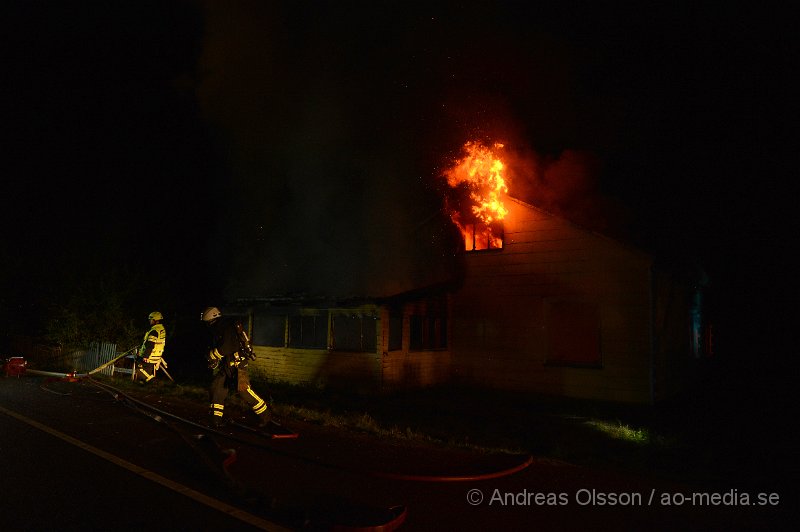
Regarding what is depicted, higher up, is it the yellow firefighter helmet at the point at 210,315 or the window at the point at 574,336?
the yellow firefighter helmet at the point at 210,315

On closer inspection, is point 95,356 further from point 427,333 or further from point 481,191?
point 481,191

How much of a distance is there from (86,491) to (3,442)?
9.00ft

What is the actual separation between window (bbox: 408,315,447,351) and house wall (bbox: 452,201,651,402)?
0.36 m

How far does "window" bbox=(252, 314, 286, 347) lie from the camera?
47.9 ft

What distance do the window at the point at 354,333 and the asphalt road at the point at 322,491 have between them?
560cm

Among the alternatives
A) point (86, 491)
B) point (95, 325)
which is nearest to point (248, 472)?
point (86, 491)

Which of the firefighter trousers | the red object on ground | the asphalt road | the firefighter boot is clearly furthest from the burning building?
the asphalt road

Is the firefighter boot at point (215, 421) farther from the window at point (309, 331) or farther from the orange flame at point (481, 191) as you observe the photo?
the orange flame at point (481, 191)

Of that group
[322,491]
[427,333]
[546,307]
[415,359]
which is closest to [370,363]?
[415,359]

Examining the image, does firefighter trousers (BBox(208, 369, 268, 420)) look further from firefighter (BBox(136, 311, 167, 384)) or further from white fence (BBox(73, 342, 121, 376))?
white fence (BBox(73, 342, 121, 376))

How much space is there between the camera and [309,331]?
13961 mm

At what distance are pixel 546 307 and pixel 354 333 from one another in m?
4.65

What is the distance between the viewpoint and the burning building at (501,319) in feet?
39.2

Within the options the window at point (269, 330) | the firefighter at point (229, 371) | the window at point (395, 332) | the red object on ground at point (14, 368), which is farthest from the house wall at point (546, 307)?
the red object on ground at point (14, 368)
